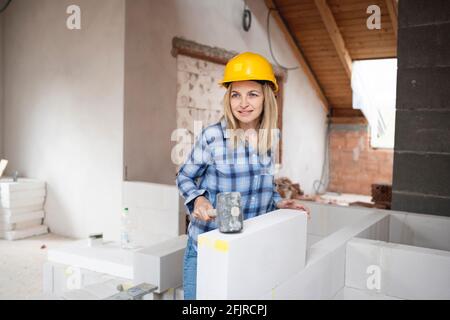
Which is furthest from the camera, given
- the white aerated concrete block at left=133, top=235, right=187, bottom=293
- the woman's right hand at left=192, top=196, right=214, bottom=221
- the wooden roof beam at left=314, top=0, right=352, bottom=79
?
the wooden roof beam at left=314, top=0, right=352, bottom=79

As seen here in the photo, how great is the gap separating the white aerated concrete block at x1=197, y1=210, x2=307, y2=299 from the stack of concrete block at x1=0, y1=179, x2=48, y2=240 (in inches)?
143

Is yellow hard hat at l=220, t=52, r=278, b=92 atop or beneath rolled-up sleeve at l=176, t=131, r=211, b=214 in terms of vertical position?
atop

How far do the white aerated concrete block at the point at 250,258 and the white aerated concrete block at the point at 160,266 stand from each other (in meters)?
0.73

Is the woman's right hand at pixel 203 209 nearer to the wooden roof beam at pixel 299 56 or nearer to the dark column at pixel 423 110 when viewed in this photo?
the dark column at pixel 423 110

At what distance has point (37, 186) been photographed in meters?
4.73

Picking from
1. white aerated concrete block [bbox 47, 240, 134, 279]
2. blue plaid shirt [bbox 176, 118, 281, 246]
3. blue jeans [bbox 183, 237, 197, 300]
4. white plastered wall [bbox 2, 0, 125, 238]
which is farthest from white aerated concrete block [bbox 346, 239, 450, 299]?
white plastered wall [bbox 2, 0, 125, 238]

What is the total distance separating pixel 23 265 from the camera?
12.2 feet

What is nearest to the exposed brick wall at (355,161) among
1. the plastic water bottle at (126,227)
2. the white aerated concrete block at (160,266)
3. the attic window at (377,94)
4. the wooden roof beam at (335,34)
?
the attic window at (377,94)

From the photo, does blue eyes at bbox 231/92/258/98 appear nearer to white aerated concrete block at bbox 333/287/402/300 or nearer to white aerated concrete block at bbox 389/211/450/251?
white aerated concrete block at bbox 333/287/402/300

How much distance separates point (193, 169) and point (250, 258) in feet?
1.70

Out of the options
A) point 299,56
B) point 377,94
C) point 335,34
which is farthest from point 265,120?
point 377,94

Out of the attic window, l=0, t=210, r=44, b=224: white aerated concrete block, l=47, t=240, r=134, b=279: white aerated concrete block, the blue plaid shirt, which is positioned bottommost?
l=0, t=210, r=44, b=224: white aerated concrete block

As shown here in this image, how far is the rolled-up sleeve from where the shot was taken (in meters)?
1.73
